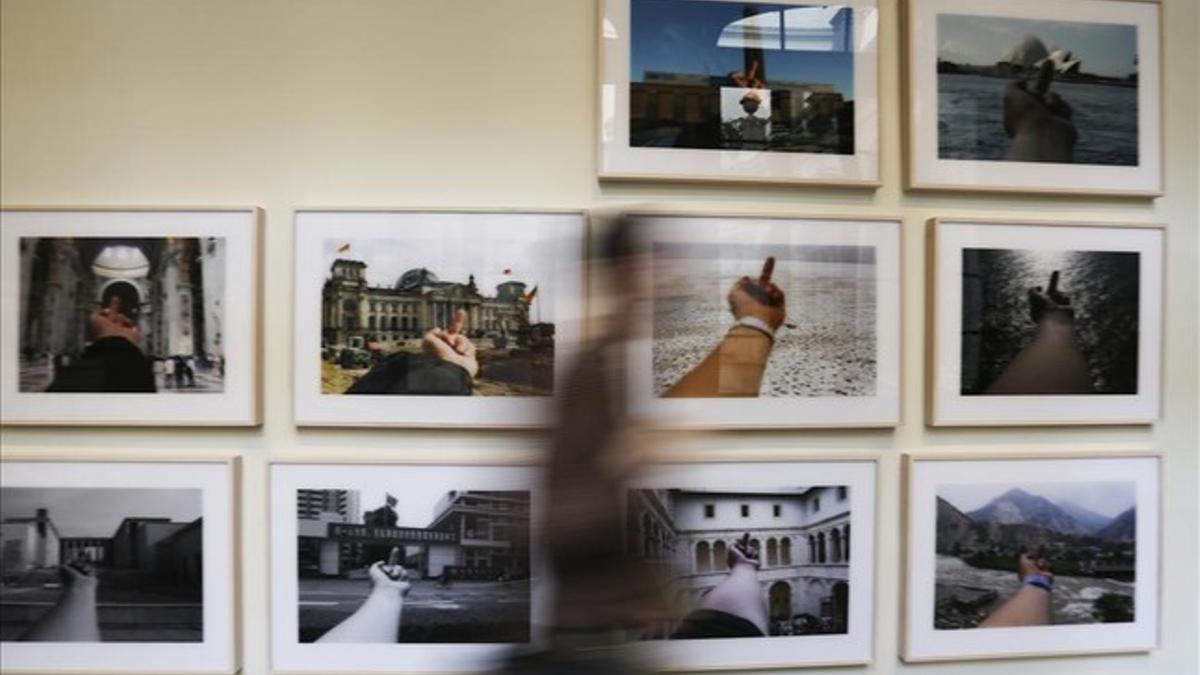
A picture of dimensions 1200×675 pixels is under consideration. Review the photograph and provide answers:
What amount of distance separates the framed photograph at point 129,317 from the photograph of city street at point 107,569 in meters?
0.22

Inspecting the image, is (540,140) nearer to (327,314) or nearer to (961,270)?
(327,314)

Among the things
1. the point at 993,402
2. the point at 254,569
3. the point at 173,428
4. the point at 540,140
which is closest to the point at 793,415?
the point at 993,402

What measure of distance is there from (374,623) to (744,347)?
1.16 meters

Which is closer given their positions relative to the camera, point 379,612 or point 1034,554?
point 379,612

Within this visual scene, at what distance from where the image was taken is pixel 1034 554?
6.19 ft

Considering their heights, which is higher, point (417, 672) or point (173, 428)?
point (173, 428)

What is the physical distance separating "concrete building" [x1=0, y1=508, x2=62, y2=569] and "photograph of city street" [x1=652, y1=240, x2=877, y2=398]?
155 centimetres

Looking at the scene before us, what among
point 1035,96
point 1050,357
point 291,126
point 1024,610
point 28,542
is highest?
point 1035,96

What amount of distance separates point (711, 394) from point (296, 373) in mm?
1039

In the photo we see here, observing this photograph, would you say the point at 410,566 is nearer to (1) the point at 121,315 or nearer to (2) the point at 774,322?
(1) the point at 121,315

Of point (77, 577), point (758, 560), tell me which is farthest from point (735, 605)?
point (77, 577)

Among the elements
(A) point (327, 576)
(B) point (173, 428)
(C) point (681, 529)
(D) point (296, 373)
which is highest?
(D) point (296, 373)

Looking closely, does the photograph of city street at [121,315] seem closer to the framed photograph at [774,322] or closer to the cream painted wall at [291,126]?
the cream painted wall at [291,126]

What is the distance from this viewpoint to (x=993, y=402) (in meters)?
1.85
